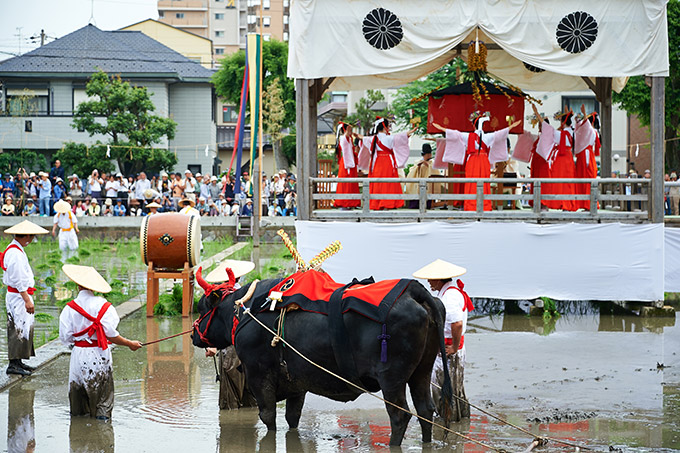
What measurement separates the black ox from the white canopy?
7.06m

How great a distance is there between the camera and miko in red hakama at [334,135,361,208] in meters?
16.2

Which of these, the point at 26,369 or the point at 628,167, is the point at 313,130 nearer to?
the point at 26,369

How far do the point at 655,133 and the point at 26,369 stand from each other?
10.2m

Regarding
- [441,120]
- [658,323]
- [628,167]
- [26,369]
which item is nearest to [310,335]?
[26,369]

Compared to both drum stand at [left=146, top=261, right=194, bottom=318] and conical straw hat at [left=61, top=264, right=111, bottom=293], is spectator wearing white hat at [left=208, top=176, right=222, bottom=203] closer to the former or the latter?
drum stand at [left=146, top=261, right=194, bottom=318]

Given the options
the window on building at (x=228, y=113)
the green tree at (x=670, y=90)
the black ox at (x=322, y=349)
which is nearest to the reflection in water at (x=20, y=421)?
the black ox at (x=322, y=349)

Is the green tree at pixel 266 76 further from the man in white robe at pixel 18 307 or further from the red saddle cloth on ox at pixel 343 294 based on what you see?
the red saddle cloth on ox at pixel 343 294

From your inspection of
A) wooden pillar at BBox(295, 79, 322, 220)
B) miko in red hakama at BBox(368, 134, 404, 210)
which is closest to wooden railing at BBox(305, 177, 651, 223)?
wooden pillar at BBox(295, 79, 322, 220)

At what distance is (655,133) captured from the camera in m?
13.9

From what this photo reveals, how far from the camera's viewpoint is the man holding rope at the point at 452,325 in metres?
7.95

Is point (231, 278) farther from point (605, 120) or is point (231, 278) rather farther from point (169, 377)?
point (605, 120)

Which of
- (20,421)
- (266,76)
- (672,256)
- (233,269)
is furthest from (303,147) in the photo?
(266,76)

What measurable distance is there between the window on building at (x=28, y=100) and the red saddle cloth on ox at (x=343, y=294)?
35.5m

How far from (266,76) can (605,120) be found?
32.3 meters
